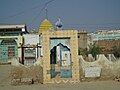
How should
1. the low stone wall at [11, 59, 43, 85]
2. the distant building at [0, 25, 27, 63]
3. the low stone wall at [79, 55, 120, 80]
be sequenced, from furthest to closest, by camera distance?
the distant building at [0, 25, 27, 63], the low stone wall at [79, 55, 120, 80], the low stone wall at [11, 59, 43, 85]

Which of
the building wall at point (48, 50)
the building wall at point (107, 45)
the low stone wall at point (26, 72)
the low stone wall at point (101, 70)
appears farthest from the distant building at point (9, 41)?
the low stone wall at point (101, 70)

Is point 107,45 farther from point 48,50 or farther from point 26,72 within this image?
point 26,72

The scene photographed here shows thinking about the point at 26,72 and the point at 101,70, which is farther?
Result: the point at 101,70

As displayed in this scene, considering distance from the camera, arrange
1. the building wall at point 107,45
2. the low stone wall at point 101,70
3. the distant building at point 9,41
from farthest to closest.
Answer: the building wall at point 107,45
the distant building at point 9,41
the low stone wall at point 101,70

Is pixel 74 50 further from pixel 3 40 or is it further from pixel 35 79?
pixel 3 40

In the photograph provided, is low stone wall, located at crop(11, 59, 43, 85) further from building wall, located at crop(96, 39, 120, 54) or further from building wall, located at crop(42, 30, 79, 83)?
building wall, located at crop(96, 39, 120, 54)

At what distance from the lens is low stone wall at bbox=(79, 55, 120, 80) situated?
1747 centimetres

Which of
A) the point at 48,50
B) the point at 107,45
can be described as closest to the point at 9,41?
the point at 107,45

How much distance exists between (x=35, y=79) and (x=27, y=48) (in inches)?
828

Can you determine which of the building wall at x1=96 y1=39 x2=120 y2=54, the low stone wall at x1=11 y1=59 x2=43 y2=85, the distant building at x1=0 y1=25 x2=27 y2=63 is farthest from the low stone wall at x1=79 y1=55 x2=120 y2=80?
the building wall at x1=96 y1=39 x2=120 y2=54

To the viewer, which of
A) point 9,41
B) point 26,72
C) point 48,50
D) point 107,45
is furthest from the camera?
point 107,45

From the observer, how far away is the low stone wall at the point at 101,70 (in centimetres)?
1747

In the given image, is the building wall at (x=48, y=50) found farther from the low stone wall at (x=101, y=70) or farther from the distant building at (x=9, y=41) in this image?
the distant building at (x=9, y=41)

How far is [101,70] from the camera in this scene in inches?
692
